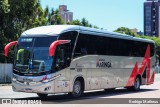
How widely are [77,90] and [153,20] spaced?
180903mm

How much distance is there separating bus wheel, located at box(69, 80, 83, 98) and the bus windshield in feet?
7.65

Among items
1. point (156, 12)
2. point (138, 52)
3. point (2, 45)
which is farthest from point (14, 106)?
point (156, 12)

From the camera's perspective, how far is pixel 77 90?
20109mm

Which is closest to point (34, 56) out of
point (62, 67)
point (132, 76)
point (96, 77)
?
point (62, 67)

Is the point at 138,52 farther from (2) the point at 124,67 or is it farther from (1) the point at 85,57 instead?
(1) the point at 85,57

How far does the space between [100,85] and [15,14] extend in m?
22.6

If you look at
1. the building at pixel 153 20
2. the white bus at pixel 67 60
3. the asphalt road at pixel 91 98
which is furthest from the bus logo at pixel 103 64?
the building at pixel 153 20

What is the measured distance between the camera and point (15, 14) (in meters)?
42.9

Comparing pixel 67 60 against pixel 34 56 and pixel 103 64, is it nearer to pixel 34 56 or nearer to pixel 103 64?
pixel 34 56

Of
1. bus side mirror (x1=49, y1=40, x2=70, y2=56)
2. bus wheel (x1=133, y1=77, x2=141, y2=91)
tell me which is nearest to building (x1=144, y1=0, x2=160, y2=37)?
bus wheel (x1=133, y1=77, x2=141, y2=91)

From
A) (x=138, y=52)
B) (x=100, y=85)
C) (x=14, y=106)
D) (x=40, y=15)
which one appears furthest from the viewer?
(x=40, y=15)

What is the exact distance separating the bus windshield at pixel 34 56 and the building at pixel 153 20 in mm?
178321

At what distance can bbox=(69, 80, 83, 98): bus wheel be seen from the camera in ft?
65.2

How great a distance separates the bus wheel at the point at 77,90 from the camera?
19880mm
